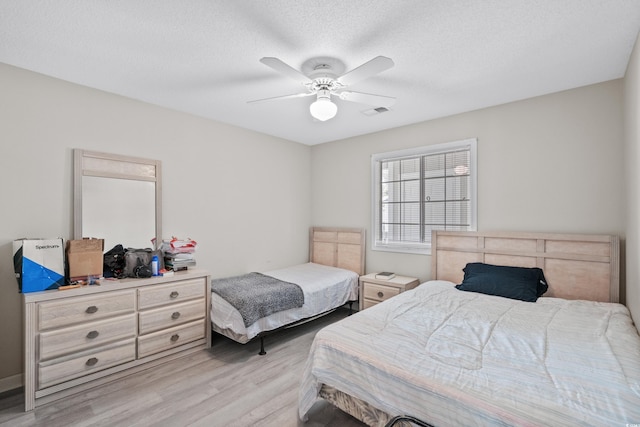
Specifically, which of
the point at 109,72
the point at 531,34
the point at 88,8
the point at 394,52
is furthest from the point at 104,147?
the point at 531,34

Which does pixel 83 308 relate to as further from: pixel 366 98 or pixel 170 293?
pixel 366 98

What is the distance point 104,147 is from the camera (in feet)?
9.43

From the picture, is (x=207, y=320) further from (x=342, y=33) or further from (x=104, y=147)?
(x=342, y=33)

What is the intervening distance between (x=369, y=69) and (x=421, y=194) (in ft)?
7.44

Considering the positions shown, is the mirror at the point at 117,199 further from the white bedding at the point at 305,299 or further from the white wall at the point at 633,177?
the white wall at the point at 633,177

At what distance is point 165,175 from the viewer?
3293 mm

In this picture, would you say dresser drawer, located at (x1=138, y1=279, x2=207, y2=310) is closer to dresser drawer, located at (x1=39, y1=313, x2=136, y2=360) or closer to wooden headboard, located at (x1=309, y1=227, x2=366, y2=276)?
dresser drawer, located at (x1=39, y1=313, x2=136, y2=360)

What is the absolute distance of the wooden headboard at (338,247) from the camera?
432 centimetres

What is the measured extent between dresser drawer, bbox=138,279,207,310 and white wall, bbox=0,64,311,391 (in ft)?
1.93

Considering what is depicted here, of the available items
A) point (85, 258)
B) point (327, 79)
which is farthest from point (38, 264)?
point (327, 79)

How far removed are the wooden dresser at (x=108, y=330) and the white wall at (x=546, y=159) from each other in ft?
8.45

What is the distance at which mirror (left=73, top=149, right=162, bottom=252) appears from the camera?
2730 millimetres

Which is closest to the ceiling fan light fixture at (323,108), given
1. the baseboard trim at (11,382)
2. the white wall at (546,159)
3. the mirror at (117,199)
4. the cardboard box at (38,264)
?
the white wall at (546,159)

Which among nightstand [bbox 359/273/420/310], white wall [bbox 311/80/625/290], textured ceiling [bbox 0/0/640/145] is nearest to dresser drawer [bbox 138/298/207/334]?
nightstand [bbox 359/273/420/310]
